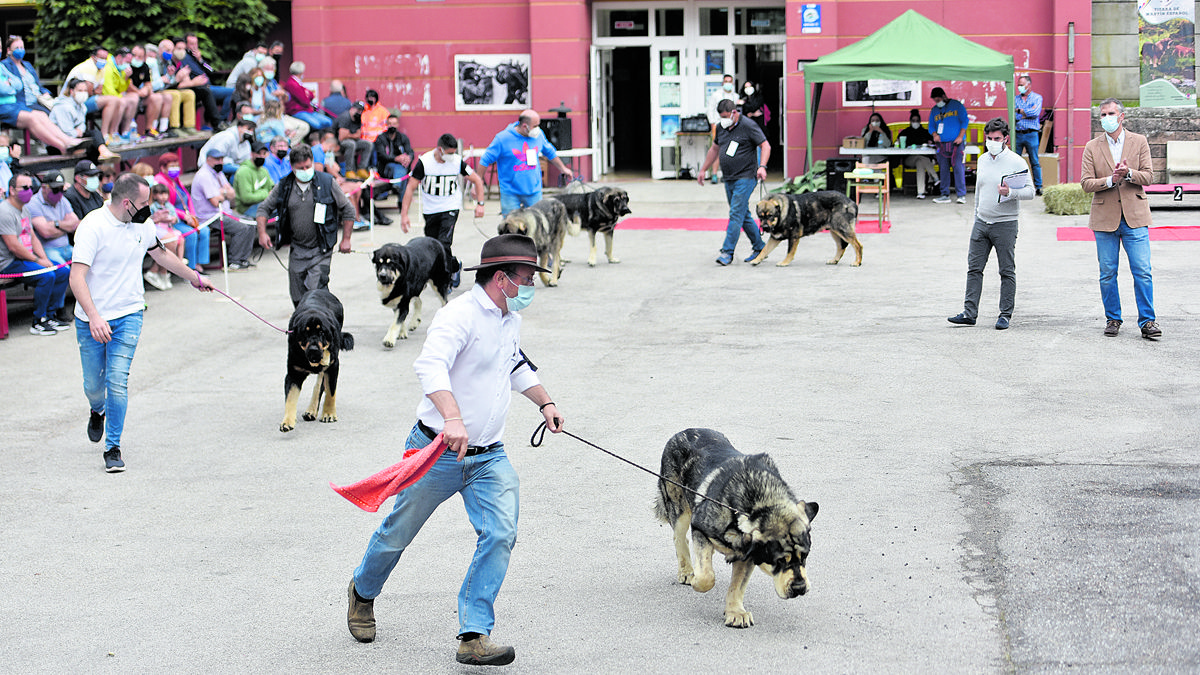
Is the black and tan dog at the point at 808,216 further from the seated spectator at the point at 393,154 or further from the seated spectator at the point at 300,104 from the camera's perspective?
the seated spectator at the point at 300,104

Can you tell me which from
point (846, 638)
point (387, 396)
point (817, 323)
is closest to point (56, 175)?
point (387, 396)

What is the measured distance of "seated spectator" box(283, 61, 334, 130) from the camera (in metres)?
23.4

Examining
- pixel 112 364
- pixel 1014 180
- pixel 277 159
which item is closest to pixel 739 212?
pixel 1014 180

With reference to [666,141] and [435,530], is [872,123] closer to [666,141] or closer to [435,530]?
[666,141]

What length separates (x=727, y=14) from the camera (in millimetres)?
26719

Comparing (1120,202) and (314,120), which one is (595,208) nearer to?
(1120,202)

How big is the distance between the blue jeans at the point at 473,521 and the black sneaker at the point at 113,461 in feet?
11.7

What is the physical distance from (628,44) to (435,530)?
21.0 metres

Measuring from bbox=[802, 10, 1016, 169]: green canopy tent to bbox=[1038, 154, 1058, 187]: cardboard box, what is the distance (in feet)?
6.40

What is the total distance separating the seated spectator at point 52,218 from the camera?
13.5 meters

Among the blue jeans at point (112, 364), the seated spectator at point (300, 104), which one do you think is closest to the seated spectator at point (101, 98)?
the seated spectator at point (300, 104)

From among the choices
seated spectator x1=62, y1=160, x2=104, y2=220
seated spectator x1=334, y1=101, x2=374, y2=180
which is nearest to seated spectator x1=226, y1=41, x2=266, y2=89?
seated spectator x1=334, y1=101, x2=374, y2=180

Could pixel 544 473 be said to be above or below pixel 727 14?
below

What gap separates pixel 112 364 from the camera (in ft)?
27.4
